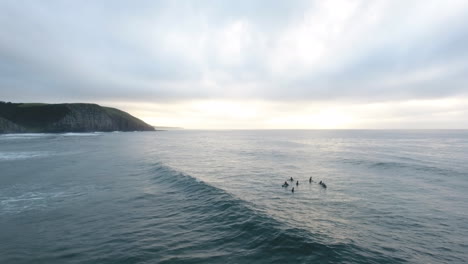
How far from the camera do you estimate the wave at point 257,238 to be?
14000mm

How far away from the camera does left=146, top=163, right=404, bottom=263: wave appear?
551 inches

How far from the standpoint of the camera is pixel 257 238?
53.2ft

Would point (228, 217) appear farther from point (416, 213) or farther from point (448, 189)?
point (448, 189)

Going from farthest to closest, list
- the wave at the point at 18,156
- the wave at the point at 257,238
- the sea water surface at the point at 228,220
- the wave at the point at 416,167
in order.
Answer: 1. the wave at the point at 18,156
2. the wave at the point at 416,167
3. the sea water surface at the point at 228,220
4. the wave at the point at 257,238

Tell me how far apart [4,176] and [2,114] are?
192773 millimetres

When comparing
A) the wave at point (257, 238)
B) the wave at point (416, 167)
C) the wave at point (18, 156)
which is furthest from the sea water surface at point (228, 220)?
the wave at point (18, 156)

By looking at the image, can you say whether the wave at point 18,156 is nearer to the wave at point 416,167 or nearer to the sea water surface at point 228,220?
the sea water surface at point 228,220

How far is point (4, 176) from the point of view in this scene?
35688 millimetres

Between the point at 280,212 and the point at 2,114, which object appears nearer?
the point at 280,212

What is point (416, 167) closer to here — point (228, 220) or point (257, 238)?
point (228, 220)

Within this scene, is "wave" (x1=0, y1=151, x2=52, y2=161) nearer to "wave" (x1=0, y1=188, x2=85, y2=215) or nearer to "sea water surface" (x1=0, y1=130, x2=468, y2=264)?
"sea water surface" (x1=0, y1=130, x2=468, y2=264)

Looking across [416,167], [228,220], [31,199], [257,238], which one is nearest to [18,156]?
[31,199]

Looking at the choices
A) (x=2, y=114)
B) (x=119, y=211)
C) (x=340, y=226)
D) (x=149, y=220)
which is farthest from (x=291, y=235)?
(x=2, y=114)

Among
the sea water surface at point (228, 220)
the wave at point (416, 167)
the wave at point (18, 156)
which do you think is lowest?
the sea water surface at point (228, 220)
